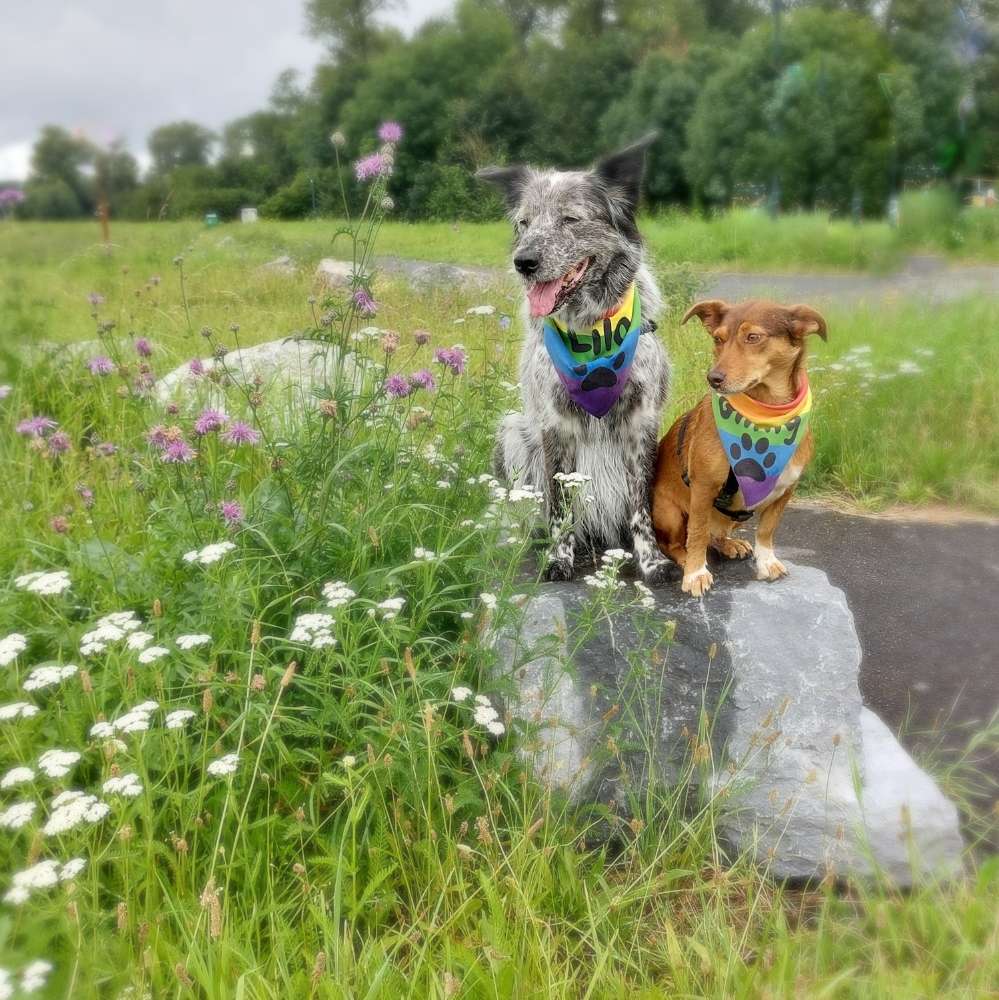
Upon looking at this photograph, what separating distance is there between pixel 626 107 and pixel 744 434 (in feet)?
5.35

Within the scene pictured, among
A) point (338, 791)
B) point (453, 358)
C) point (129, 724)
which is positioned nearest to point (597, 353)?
point (453, 358)

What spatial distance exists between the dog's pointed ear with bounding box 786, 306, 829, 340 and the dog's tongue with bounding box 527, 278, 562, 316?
74 centimetres

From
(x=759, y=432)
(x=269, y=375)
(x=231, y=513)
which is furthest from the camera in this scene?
(x=269, y=375)

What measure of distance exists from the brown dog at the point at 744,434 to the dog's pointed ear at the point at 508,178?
36.4 inches

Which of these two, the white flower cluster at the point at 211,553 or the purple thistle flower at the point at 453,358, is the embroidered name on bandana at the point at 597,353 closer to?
the purple thistle flower at the point at 453,358

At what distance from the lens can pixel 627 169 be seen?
2877mm

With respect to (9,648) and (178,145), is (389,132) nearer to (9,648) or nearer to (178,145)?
(178,145)

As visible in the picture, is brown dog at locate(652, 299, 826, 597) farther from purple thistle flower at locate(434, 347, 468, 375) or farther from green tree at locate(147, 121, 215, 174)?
green tree at locate(147, 121, 215, 174)

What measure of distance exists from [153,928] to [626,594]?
5.63ft

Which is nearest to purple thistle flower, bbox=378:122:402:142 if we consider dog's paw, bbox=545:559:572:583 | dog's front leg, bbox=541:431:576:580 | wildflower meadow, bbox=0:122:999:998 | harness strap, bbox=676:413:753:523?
wildflower meadow, bbox=0:122:999:998

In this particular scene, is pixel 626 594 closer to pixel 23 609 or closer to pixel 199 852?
pixel 199 852

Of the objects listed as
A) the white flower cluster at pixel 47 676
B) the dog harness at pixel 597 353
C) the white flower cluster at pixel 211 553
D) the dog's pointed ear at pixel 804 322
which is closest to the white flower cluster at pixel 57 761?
the white flower cluster at pixel 47 676

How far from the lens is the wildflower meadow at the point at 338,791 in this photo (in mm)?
1747

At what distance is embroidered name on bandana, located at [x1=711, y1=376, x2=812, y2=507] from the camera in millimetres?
2580
